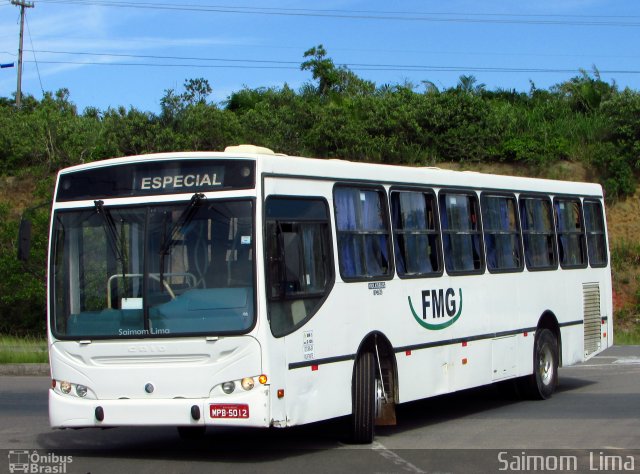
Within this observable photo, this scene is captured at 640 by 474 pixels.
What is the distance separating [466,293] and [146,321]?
4772 mm

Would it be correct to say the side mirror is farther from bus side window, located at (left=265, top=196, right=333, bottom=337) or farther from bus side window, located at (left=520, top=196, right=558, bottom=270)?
bus side window, located at (left=520, top=196, right=558, bottom=270)

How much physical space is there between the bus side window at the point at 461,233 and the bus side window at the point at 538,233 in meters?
1.43

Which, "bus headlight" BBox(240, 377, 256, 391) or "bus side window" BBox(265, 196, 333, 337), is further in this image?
"bus side window" BBox(265, 196, 333, 337)

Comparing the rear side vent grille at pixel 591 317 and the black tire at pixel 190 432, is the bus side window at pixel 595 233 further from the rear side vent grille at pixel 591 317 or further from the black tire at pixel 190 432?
the black tire at pixel 190 432

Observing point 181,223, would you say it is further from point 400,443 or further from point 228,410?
point 400,443

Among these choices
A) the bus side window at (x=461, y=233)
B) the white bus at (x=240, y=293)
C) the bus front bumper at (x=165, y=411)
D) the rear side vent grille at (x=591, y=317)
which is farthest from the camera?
the rear side vent grille at (x=591, y=317)

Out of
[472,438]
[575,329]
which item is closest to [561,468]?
[472,438]

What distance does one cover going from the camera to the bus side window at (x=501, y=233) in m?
13.7

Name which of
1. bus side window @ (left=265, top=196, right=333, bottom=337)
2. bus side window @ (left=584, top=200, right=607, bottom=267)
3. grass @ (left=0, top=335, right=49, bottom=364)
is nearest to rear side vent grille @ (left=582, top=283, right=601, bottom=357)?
bus side window @ (left=584, top=200, right=607, bottom=267)

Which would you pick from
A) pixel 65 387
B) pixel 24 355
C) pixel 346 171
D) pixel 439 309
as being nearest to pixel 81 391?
pixel 65 387

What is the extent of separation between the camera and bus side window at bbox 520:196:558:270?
14.7 metres

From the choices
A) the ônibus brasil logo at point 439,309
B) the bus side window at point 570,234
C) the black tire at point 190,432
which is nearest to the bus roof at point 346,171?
the bus side window at point 570,234

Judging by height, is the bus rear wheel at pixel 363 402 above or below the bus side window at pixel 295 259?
below

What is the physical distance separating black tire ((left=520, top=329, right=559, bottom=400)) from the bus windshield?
6574 millimetres
